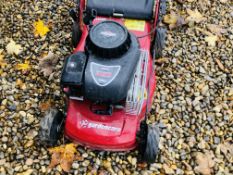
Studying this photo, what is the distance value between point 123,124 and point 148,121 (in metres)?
0.42

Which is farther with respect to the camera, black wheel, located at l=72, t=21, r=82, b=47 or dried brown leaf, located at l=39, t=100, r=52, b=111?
black wheel, located at l=72, t=21, r=82, b=47

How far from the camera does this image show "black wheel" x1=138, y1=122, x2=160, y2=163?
3.13 meters

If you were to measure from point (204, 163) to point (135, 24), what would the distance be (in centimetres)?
112

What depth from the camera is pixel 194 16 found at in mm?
4418

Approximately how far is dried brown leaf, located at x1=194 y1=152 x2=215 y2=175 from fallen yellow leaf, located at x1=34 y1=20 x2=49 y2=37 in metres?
1.68

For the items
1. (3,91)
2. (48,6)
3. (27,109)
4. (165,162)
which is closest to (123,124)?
(165,162)

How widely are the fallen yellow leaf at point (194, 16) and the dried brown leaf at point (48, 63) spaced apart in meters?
1.30

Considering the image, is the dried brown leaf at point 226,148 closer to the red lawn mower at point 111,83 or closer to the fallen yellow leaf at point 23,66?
the red lawn mower at point 111,83

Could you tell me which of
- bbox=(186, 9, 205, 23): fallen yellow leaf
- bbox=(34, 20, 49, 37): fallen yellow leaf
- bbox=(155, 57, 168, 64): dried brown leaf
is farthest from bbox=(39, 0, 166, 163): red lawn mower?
bbox=(186, 9, 205, 23): fallen yellow leaf

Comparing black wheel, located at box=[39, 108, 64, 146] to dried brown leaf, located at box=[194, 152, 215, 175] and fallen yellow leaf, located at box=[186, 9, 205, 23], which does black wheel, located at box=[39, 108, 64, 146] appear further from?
fallen yellow leaf, located at box=[186, 9, 205, 23]

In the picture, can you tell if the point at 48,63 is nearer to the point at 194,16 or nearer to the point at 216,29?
the point at 194,16

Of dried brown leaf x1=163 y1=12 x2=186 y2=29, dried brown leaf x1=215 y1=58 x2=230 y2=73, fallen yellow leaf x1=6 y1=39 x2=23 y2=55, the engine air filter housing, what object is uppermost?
the engine air filter housing

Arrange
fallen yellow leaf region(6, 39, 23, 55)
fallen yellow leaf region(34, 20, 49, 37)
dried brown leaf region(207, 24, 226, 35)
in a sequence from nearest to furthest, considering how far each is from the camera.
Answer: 1. fallen yellow leaf region(6, 39, 23, 55)
2. fallen yellow leaf region(34, 20, 49, 37)
3. dried brown leaf region(207, 24, 226, 35)

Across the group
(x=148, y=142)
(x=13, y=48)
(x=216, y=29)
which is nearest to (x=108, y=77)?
(x=148, y=142)
